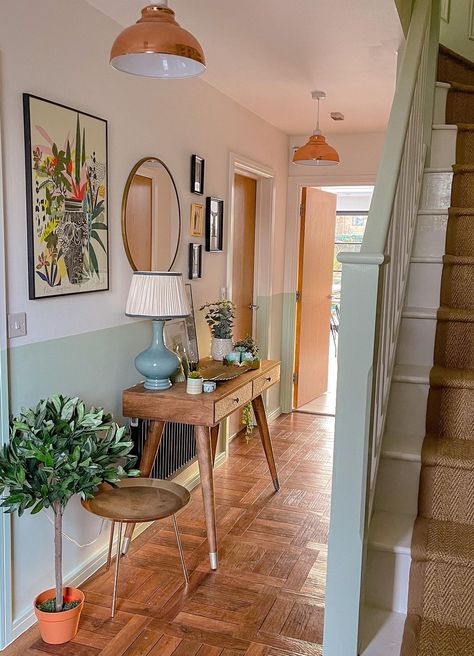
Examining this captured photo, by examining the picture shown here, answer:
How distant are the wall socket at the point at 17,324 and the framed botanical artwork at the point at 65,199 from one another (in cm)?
9

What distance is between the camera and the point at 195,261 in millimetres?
3803

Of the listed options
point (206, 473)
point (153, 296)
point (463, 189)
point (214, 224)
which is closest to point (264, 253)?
point (214, 224)

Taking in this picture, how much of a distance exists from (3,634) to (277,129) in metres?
4.17

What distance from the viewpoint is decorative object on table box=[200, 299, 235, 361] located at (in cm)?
390

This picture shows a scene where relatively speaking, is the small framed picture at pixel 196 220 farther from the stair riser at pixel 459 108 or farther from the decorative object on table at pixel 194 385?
the stair riser at pixel 459 108

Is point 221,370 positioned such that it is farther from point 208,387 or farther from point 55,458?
point 55,458

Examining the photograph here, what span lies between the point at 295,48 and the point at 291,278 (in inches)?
108

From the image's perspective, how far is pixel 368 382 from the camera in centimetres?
136

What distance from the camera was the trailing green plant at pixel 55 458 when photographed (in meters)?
2.14

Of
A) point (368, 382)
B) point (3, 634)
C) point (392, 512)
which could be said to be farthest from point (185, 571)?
point (368, 382)

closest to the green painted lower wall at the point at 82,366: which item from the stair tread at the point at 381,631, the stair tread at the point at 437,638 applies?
the stair tread at the point at 381,631

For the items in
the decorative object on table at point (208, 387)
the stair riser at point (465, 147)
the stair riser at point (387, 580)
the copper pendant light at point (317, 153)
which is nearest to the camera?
the stair riser at point (387, 580)

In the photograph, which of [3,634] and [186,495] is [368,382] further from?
[3,634]

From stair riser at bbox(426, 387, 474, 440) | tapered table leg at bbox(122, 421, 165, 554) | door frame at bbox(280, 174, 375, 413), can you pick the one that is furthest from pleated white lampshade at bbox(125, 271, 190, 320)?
door frame at bbox(280, 174, 375, 413)
